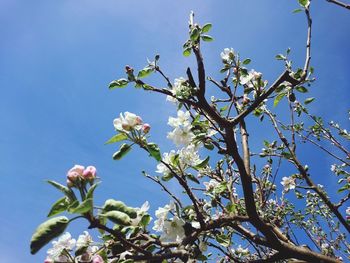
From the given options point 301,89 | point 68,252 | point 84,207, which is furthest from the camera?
point 301,89

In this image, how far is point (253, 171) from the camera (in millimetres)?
4051

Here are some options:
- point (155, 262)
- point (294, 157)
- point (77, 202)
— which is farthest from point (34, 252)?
point (294, 157)

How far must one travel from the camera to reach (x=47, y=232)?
1.44 m

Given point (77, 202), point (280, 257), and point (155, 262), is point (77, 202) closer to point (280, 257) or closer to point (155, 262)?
point (155, 262)

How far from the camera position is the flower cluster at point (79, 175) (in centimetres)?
166

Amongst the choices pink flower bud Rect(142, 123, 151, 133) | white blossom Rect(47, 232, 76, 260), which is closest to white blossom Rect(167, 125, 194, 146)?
pink flower bud Rect(142, 123, 151, 133)

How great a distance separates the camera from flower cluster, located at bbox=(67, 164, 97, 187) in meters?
1.66

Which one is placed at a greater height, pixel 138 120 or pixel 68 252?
pixel 138 120

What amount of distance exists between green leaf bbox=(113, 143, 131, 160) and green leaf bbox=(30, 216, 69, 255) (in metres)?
0.67

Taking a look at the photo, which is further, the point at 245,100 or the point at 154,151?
the point at 245,100

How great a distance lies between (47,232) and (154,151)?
792 mm

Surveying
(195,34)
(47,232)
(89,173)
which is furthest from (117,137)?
(195,34)

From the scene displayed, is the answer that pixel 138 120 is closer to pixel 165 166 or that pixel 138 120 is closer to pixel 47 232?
pixel 165 166

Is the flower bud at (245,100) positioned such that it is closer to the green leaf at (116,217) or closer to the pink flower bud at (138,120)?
the pink flower bud at (138,120)
